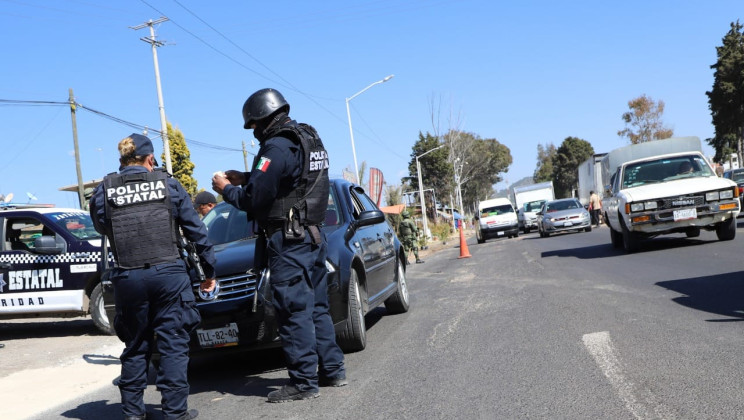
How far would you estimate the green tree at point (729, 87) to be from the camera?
45625mm

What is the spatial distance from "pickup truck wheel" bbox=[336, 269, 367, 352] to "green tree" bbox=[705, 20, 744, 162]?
4574cm

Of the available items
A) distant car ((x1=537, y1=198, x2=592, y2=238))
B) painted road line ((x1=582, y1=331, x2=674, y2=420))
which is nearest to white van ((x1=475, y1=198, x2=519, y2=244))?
distant car ((x1=537, y1=198, x2=592, y2=238))

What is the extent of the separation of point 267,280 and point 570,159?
98708 mm

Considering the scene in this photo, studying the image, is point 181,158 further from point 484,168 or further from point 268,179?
point 484,168

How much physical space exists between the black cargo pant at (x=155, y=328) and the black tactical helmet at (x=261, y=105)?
1118mm

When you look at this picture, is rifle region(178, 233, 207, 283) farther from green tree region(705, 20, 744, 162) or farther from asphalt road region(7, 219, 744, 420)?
green tree region(705, 20, 744, 162)

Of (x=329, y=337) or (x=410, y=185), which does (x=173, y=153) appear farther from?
(x=329, y=337)

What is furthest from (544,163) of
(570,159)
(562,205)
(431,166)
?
(562,205)

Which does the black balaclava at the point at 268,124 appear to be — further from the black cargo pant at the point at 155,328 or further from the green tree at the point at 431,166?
the green tree at the point at 431,166

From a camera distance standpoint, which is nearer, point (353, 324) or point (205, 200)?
point (353, 324)

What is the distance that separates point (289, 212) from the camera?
487 cm

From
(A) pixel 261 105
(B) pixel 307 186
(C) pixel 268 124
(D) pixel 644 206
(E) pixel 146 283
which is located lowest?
(E) pixel 146 283

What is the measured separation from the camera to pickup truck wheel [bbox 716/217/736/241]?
1338cm

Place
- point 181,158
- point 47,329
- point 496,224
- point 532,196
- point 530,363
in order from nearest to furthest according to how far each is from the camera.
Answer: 1. point 530,363
2. point 47,329
3. point 496,224
4. point 181,158
5. point 532,196
